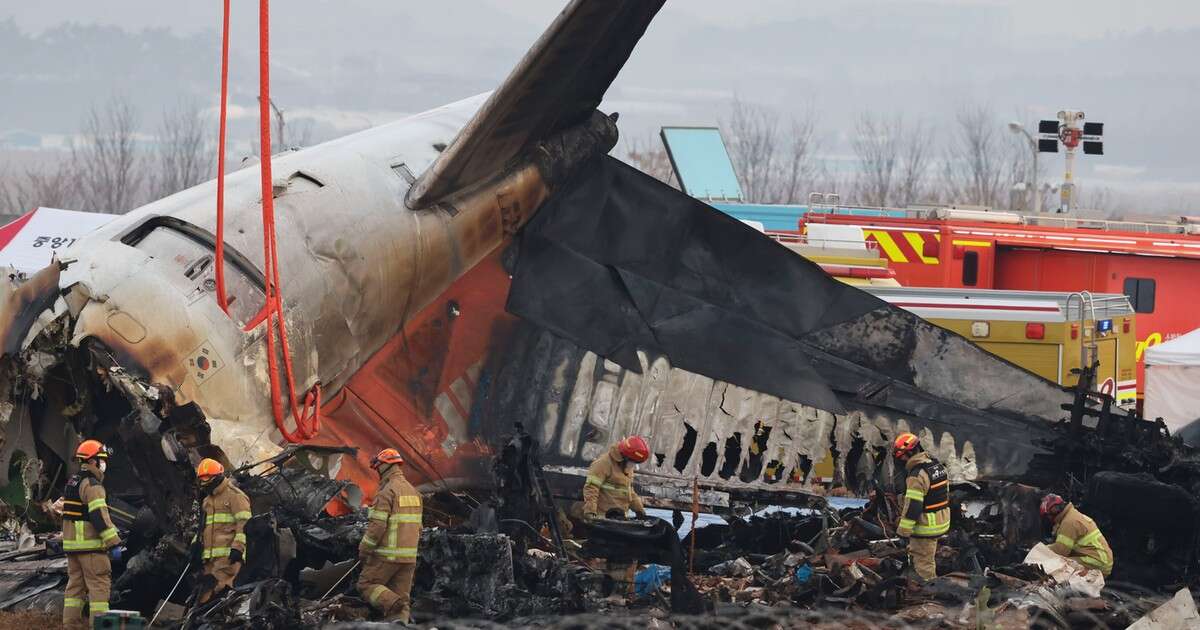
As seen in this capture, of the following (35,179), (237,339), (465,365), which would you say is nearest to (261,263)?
(237,339)

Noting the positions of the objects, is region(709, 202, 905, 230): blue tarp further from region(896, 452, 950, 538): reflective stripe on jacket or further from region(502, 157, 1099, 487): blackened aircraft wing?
region(896, 452, 950, 538): reflective stripe on jacket

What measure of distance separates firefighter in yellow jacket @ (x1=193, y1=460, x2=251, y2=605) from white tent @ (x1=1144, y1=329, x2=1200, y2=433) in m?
12.6

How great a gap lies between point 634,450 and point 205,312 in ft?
11.4

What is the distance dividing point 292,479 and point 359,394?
67.3 inches

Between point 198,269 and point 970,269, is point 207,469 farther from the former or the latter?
point 970,269

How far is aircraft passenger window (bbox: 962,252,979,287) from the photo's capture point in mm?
22938

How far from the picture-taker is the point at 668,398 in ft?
37.9

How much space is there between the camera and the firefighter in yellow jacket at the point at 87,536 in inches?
345

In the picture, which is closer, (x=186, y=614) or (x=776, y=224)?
(x=186, y=614)

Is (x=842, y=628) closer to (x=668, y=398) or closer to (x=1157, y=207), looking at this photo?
(x=668, y=398)

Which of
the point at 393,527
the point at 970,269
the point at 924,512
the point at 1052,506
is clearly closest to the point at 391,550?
the point at 393,527

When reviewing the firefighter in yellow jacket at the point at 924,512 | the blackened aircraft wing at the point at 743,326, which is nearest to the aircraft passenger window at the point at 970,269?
the blackened aircraft wing at the point at 743,326

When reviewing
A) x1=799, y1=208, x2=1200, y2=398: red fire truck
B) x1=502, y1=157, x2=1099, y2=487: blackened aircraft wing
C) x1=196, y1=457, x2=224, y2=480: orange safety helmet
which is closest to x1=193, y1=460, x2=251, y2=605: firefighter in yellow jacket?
x1=196, y1=457, x2=224, y2=480: orange safety helmet

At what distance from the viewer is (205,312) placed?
9.24 m
